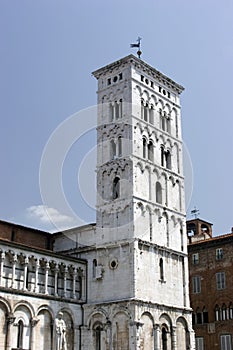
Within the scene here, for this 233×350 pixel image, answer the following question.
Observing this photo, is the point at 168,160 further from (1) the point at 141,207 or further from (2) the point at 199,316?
(2) the point at 199,316

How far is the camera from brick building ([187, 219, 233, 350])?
154ft

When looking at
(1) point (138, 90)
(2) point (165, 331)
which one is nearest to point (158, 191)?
(1) point (138, 90)

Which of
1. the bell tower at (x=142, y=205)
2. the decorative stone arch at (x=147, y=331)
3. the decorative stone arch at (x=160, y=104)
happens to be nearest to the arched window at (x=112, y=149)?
the bell tower at (x=142, y=205)

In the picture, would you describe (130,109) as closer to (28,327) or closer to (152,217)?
(152,217)

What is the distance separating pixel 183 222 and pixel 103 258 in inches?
291

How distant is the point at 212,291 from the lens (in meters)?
48.5

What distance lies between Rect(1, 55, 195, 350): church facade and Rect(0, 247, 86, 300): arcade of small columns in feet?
0.22

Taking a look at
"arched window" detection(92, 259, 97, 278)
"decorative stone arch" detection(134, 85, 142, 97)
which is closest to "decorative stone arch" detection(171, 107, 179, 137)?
"decorative stone arch" detection(134, 85, 142, 97)

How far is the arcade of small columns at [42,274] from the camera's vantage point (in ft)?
113

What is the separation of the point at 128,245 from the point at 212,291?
13.9 meters

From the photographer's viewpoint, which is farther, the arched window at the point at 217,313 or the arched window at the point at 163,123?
the arched window at the point at 217,313

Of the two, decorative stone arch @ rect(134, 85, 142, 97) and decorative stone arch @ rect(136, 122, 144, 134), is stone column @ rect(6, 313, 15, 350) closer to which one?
decorative stone arch @ rect(136, 122, 144, 134)

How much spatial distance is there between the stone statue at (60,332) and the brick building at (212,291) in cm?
1597

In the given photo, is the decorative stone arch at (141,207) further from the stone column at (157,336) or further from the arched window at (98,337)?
the arched window at (98,337)
